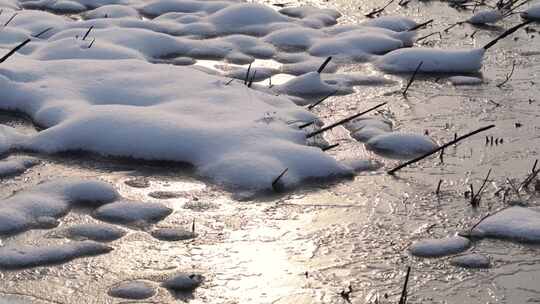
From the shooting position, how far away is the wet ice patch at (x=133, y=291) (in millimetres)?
3523

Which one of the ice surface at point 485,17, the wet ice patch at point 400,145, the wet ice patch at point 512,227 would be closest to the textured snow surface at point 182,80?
the wet ice patch at point 400,145

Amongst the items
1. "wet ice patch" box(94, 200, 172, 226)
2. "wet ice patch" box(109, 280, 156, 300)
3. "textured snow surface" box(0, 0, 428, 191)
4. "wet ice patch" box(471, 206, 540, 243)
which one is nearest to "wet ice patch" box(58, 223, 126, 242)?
"wet ice patch" box(94, 200, 172, 226)

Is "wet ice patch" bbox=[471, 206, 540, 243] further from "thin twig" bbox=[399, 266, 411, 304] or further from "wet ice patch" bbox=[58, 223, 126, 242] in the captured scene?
"wet ice patch" bbox=[58, 223, 126, 242]

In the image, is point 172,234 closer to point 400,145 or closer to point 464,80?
point 400,145

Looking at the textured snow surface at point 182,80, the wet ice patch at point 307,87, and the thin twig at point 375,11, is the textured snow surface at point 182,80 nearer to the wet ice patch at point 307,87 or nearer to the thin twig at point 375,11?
the wet ice patch at point 307,87

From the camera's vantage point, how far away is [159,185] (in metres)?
4.56

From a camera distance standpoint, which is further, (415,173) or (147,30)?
(147,30)

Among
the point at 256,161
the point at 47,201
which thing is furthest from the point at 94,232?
the point at 256,161

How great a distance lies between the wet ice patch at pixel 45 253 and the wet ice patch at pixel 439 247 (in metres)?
1.31

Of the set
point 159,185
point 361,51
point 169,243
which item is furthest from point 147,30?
point 169,243

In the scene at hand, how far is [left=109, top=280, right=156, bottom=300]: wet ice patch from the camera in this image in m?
3.52

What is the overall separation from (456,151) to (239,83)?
1.52 m

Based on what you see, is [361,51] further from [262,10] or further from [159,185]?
[159,185]

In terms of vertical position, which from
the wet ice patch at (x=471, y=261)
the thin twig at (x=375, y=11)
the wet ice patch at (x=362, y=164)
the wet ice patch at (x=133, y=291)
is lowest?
the wet ice patch at (x=133, y=291)
